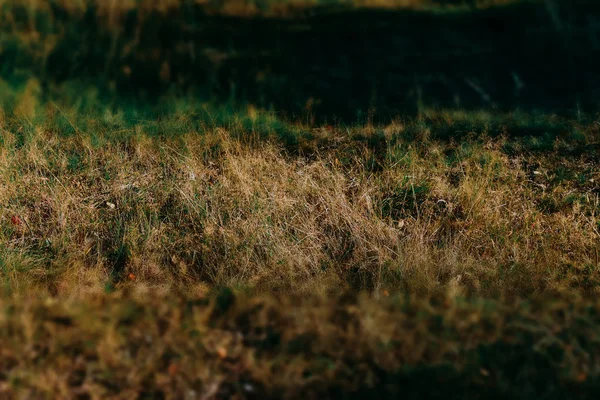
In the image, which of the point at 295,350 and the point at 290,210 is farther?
the point at 290,210

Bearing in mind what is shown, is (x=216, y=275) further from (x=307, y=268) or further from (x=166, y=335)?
(x=166, y=335)

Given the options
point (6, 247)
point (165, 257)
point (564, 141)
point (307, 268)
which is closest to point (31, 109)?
point (6, 247)

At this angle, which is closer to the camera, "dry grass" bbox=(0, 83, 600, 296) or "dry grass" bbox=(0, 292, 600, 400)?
"dry grass" bbox=(0, 292, 600, 400)

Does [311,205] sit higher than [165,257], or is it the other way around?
[311,205]

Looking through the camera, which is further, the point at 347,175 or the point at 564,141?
the point at 564,141

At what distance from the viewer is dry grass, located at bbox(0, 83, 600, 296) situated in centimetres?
400

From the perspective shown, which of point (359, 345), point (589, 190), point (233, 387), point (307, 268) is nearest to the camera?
point (233, 387)

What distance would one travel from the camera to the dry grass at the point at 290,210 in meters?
4.00

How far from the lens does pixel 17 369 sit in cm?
274

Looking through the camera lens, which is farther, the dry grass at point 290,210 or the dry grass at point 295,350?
the dry grass at point 290,210

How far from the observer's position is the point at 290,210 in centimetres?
440

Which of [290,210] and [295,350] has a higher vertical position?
[290,210]

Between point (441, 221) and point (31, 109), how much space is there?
12.6ft

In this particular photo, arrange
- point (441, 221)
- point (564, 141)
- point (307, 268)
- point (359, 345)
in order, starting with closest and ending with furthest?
point (359, 345) < point (307, 268) < point (441, 221) < point (564, 141)
